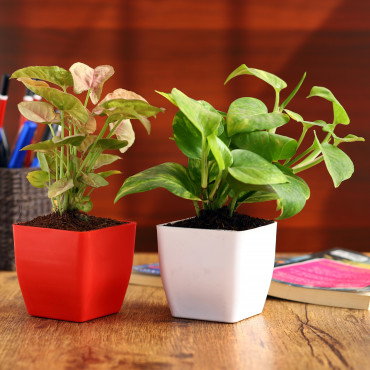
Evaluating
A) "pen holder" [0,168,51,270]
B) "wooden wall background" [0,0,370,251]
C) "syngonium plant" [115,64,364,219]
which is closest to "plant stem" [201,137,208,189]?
"syngonium plant" [115,64,364,219]

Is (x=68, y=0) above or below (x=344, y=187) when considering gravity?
above

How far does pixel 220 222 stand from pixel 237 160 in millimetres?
79

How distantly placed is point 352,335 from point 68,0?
90 centimetres

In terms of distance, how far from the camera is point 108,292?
0.73 meters

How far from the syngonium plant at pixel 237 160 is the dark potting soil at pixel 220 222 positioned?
1 centimetres

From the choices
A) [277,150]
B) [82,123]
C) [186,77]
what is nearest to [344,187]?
[186,77]

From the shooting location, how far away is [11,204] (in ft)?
3.27

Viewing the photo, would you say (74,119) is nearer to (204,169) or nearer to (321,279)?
(204,169)

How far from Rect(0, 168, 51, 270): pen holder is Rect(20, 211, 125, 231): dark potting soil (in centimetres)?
28

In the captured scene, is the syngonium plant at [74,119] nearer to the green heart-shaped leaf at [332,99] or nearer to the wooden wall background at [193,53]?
the green heart-shaped leaf at [332,99]

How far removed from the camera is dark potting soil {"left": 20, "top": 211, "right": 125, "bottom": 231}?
0.70 metres

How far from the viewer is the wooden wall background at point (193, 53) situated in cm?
126

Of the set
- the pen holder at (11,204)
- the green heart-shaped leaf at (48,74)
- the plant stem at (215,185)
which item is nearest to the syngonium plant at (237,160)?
the plant stem at (215,185)

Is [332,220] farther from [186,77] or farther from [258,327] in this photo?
[258,327]
